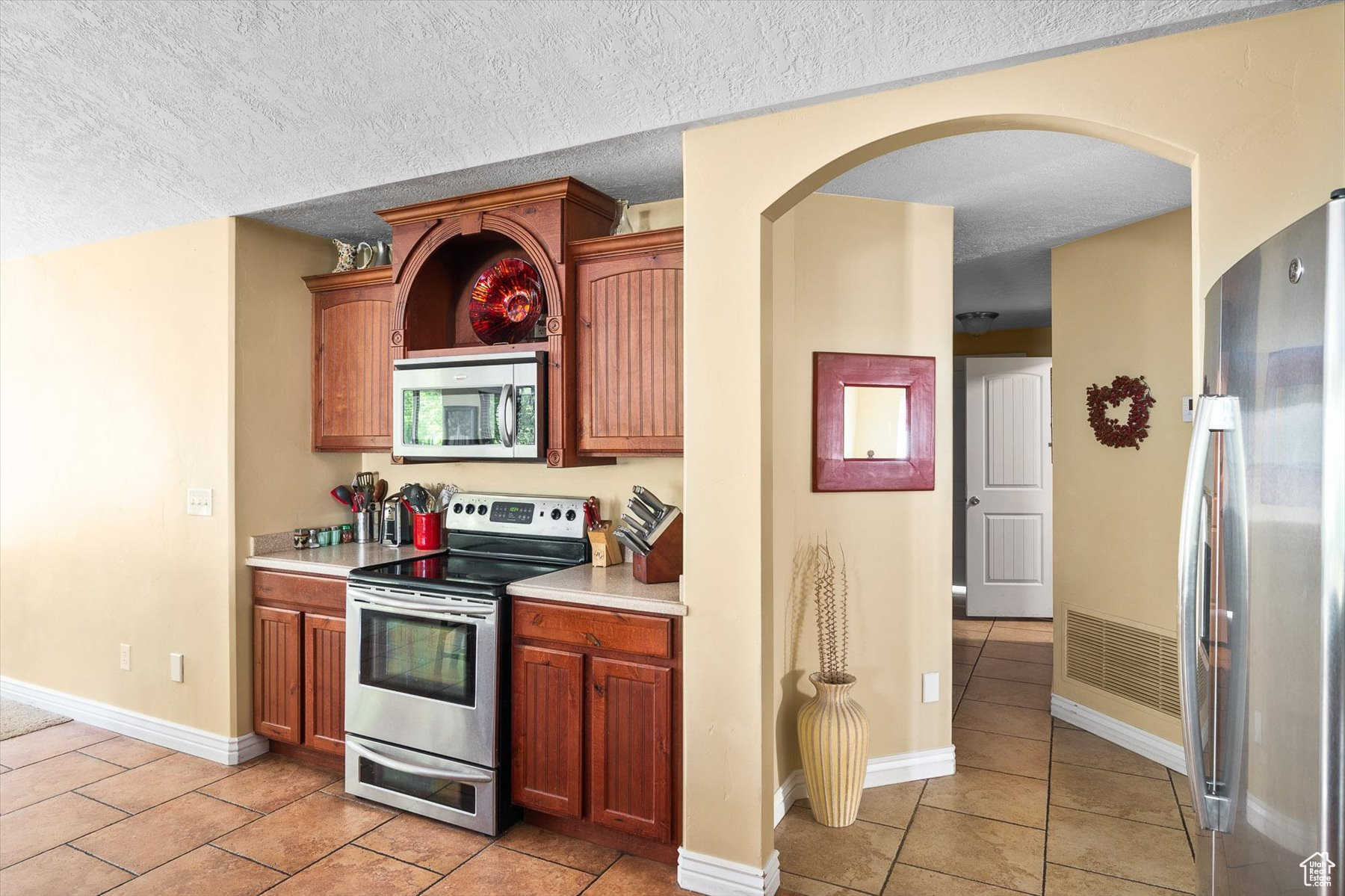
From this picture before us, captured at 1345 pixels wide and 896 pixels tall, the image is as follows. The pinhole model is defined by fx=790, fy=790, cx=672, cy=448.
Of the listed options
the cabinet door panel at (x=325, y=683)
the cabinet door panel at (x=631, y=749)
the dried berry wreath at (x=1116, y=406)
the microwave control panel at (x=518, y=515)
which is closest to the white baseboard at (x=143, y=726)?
the cabinet door panel at (x=325, y=683)

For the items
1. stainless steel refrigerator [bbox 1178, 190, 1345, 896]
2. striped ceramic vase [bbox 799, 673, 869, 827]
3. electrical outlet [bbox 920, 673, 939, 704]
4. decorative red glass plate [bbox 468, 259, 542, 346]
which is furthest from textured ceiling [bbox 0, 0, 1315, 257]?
electrical outlet [bbox 920, 673, 939, 704]

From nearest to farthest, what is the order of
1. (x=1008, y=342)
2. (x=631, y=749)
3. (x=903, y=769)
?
(x=631, y=749) → (x=903, y=769) → (x=1008, y=342)

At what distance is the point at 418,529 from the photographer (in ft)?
12.0

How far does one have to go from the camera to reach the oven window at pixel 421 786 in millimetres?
2848

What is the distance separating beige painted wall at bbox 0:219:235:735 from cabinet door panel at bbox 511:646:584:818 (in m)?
1.58

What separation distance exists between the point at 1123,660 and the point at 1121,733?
34cm

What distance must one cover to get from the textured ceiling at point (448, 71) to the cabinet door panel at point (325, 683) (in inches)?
71.1

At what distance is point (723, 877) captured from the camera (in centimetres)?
245

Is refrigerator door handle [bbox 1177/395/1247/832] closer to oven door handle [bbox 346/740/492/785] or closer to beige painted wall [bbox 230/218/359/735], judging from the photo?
oven door handle [bbox 346/740/492/785]

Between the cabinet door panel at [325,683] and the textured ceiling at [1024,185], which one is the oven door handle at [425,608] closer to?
the cabinet door panel at [325,683]

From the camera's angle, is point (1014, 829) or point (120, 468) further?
point (120, 468)

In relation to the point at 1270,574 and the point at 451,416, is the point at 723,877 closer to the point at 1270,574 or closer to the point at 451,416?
the point at 1270,574

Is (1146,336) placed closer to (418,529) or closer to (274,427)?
(418,529)

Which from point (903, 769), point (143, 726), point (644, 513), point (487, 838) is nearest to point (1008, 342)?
point (903, 769)
